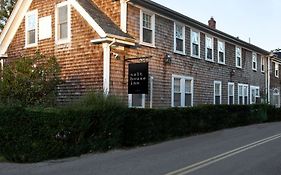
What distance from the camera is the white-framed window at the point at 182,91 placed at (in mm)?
22819

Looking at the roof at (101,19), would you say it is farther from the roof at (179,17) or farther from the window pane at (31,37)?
the window pane at (31,37)

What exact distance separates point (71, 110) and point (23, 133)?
5.31ft

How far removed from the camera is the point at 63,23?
20875mm

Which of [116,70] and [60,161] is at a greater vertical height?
[116,70]

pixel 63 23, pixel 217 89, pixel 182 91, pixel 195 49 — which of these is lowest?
→ pixel 182 91

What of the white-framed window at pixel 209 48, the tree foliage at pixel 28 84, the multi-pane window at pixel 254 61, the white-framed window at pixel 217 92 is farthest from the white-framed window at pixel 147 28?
the multi-pane window at pixel 254 61

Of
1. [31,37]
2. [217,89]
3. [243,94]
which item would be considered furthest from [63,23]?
[243,94]

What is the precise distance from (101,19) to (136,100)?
13.3ft

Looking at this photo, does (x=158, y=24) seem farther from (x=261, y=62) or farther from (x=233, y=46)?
(x=261, y=62)

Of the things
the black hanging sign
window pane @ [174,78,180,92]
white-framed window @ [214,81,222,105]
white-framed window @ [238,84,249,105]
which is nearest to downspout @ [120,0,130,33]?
the black hanging sign

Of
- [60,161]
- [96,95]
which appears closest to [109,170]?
[60,161]

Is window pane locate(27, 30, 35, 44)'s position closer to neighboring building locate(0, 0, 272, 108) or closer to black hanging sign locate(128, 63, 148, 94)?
neighboring building locate(0, 0, 272, 108)

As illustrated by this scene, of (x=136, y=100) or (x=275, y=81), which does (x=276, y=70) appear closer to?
(x=275, y=81)

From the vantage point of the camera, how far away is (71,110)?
13055 millimetres
